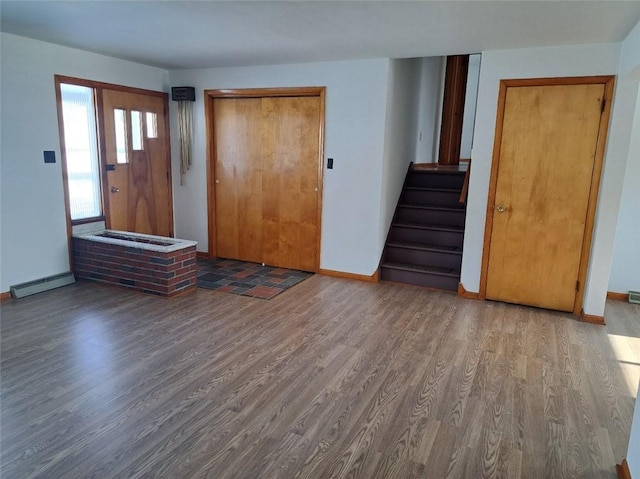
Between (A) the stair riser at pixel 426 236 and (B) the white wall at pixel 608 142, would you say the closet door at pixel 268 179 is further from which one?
(B) the white wall at pixel 608 142

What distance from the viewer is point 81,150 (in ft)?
15.0

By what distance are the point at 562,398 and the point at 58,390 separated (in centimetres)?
297

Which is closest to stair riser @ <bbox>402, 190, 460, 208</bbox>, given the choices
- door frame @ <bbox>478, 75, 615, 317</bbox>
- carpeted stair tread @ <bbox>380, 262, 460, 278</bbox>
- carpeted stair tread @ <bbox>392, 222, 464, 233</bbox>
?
carpeted stair tread @ <bbox>392, 222, 464, 233</bbox>

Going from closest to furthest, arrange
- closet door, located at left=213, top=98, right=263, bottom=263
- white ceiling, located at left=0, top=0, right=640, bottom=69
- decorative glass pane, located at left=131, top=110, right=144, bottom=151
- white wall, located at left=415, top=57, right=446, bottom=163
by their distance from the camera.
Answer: white ceiling, located at left=0, top=0, right=640, bottom=69, decorative glass pane, located at left=131, top=110, right=144, bottom=151, closet door, located at left=213, top=98, right=263, bottom=263, white wall, located at left=415, top=57, right=446, bottom=163

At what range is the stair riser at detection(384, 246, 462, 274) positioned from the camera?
4.78 m

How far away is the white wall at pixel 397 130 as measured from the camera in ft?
15.4

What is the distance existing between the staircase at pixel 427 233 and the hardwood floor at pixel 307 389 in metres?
0.70

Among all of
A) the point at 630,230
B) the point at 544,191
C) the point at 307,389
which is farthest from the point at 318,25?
the point at 630,230

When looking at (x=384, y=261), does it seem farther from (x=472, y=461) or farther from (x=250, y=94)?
(x=472, y=461)

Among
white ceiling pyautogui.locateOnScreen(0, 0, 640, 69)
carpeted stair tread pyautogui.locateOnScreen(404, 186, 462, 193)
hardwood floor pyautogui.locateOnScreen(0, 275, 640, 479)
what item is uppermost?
white ceiling pyautogui.locateOnScreen(0, 0, 640, 69)

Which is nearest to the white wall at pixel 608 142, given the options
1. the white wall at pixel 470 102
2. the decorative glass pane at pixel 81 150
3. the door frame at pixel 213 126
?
the door frame at pixel 213 126

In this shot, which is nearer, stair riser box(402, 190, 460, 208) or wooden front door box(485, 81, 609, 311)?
wooden front door box(485, 81, 609, 311)

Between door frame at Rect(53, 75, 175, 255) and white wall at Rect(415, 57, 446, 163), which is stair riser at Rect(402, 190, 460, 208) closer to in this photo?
white wall at Rect(415, 57, 446, 163)

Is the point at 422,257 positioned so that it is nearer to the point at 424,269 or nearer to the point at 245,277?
the point at 424,269
